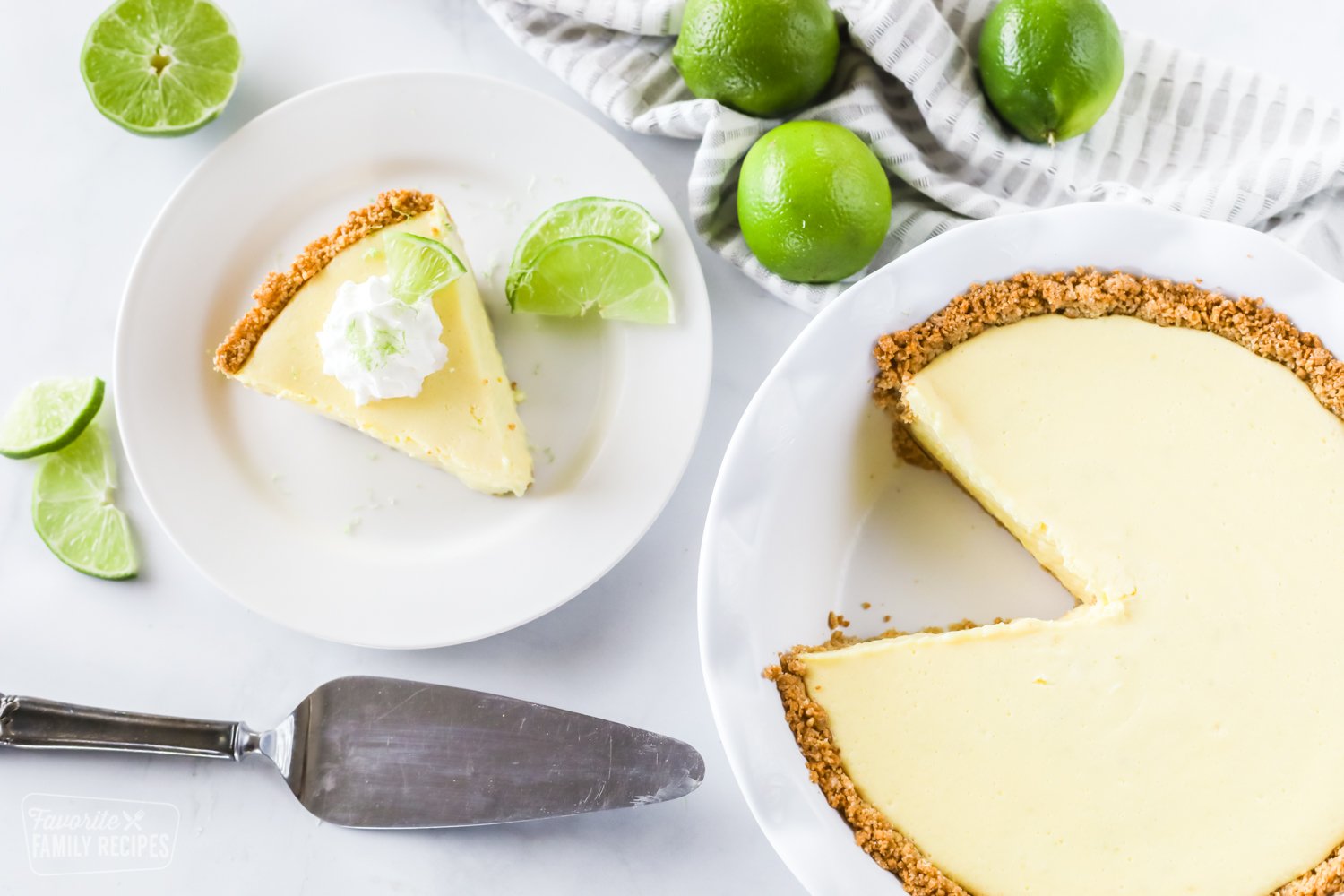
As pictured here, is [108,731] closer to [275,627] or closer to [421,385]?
[275,627]

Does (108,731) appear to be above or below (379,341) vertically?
below

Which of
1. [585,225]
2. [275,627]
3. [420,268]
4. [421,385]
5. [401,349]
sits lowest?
[275,627]

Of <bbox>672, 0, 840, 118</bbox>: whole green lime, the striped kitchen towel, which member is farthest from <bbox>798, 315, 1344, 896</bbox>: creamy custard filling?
<bbox>672, 0, 840, 118</bbox>: whole green lime

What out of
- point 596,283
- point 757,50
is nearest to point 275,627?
point 596,283

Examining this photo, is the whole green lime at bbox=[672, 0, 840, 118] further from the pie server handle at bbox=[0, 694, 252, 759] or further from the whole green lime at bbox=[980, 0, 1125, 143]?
the pie server handle at bbox=[0, 694, 252, 759]

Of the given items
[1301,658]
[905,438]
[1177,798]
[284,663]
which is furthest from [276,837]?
[1301,658]

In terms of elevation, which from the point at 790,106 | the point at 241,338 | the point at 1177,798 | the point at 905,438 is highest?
the point at 790,106

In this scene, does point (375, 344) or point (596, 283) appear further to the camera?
point (596, 283)

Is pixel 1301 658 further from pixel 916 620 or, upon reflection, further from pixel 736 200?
pixel 736 200
